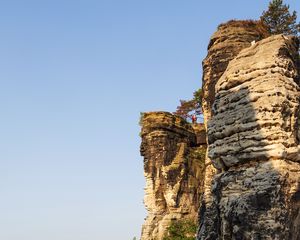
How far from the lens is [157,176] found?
38.6 m

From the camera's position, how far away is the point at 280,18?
3944 centimetres

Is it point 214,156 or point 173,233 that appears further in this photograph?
point 173,233

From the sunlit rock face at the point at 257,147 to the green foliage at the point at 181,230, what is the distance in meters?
21.1

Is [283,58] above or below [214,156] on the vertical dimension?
above

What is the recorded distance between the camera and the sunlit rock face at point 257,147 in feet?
39.4

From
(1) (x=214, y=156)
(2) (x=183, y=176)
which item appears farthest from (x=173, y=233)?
(1) (x=214, y=156)

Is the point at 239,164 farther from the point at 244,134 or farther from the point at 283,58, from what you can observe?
the point at 283,58

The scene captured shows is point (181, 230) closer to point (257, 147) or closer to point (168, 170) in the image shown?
point (168, 170)

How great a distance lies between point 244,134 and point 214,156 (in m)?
1.38

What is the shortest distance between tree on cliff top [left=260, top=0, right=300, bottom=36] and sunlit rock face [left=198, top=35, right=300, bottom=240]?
2522 centimetres

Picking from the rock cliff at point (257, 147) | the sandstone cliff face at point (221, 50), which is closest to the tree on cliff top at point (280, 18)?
the sandstone cliff face at point (221, 50)

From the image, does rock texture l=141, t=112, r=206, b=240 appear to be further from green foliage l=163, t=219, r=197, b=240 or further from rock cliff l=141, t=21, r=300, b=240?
rock cliff l=141, t=21, r=300, b=240

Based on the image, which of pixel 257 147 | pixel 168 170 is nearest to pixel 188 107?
pixel 168 170

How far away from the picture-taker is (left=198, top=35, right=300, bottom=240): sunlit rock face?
12.0 m
